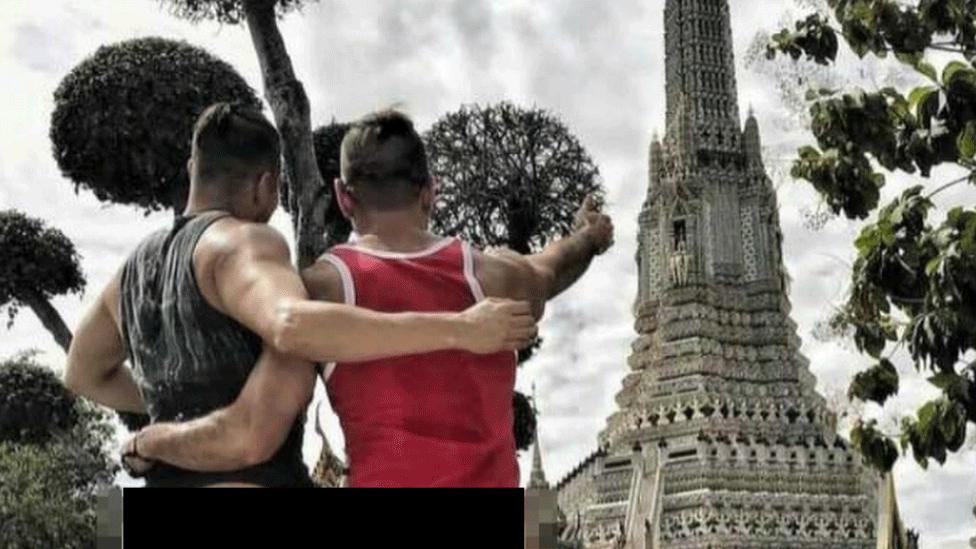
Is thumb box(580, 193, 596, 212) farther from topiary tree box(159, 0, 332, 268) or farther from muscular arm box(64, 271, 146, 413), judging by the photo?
topiary tree box(159, 0, 332, 268)

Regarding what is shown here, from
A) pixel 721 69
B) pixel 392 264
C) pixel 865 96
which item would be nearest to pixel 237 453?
pixel 392 264

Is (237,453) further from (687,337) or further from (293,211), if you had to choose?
(687,337)

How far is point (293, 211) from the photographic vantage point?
22.0ft

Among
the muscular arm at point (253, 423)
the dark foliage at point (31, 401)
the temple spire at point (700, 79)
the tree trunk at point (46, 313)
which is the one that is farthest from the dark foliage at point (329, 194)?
the temple spire at point (700, 79)

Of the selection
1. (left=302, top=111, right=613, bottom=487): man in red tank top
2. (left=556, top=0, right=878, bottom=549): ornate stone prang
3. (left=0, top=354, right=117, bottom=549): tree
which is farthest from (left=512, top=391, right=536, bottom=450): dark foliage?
(left=556, top=0, right=878, bottom=549): ornate stone prang

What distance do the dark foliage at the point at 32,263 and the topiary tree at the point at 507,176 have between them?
19.4 ft

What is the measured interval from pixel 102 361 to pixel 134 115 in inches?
240

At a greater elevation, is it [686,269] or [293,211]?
[686,269]

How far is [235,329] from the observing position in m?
3.09

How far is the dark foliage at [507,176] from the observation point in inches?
258

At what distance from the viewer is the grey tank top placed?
3.08 m

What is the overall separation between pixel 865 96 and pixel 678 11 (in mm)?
40783

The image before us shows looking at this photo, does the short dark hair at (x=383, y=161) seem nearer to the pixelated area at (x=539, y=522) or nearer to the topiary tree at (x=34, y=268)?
the pixelated area at (x=539, y=522)

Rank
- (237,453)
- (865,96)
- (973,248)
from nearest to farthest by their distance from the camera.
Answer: (237,453), (973,248), (865,96)
